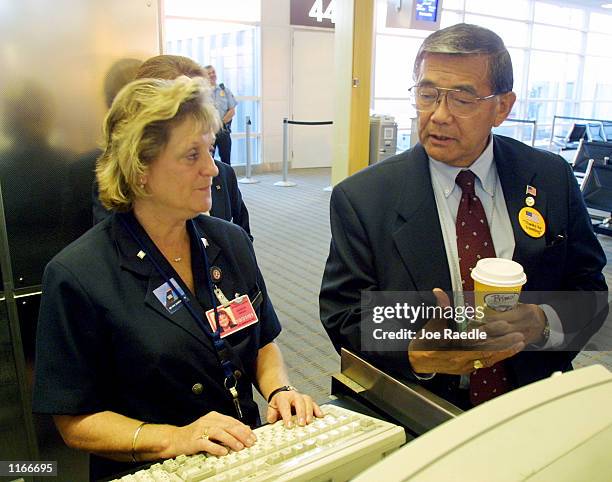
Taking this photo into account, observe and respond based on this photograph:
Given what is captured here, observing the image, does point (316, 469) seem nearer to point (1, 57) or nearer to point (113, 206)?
point (113, 206)

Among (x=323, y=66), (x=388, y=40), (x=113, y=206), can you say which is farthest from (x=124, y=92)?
(x=388, y=40)

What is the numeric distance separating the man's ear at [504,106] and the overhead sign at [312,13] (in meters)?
9.38

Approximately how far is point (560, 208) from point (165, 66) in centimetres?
145

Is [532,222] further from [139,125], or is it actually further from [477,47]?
[139,125]

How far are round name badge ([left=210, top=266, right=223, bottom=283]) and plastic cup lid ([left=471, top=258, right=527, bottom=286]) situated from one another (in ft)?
2.30

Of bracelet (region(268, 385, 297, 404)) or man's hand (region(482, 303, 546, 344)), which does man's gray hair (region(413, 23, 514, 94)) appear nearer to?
man's hand (region(482, 303, 546, 344))

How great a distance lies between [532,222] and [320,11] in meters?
9.90

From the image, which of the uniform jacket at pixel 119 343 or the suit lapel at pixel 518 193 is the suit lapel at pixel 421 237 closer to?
the suit lapel at pixel 518 193

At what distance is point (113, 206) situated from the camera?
4.52 feet

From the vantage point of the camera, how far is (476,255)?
1.38 m

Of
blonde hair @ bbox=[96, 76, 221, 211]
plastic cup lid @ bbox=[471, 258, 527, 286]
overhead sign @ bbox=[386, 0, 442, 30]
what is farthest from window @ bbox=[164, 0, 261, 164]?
plastic cup lid @ bbox=[471, 258, 527, 286]

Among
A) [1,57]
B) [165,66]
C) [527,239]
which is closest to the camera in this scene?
[527,239]

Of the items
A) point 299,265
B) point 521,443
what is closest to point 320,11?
point 299,265

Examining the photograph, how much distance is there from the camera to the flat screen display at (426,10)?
7949 millimetres
